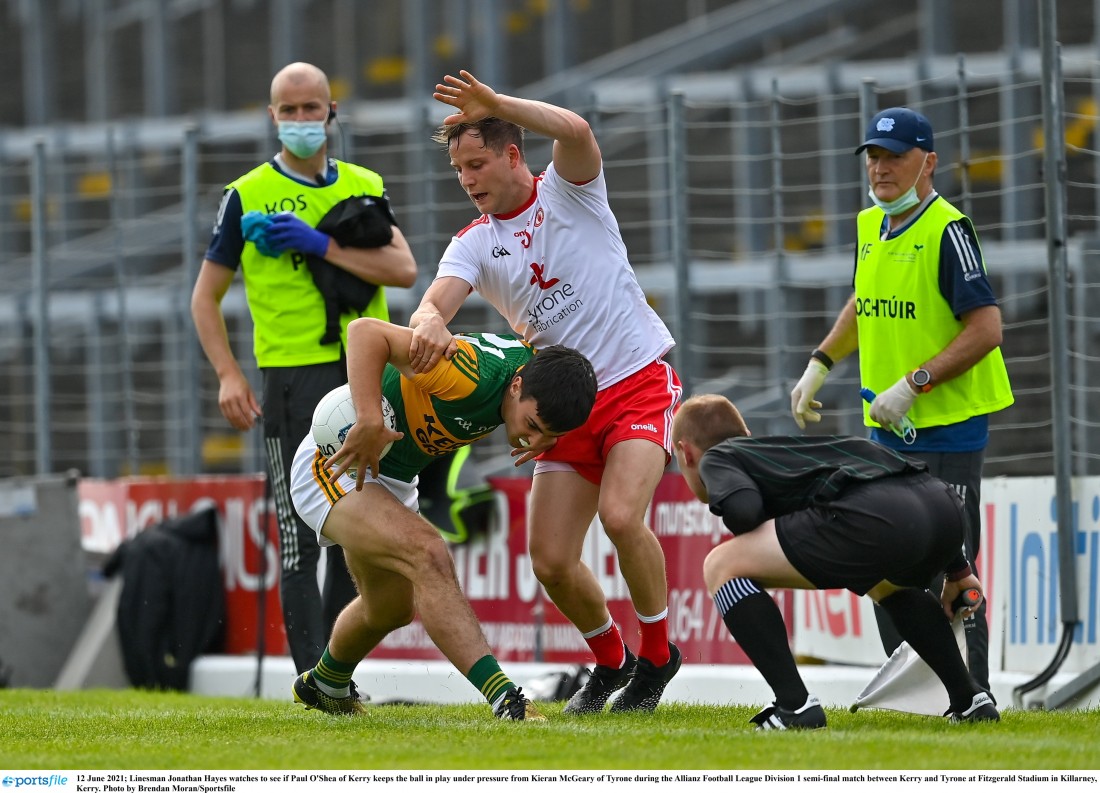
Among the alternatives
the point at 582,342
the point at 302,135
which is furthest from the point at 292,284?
the point at 582,342

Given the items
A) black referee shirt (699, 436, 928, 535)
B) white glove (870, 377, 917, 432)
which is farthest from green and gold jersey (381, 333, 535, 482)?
white glove (870, 377, 917, 432)

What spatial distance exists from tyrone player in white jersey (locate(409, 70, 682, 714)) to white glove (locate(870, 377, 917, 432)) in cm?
71

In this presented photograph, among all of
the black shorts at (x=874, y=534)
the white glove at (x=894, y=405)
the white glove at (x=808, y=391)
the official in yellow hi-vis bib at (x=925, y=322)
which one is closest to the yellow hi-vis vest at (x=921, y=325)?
the official in yellow hi-vis bib at (x=925, y=322)

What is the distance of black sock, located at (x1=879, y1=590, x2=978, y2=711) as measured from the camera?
5.50 metres

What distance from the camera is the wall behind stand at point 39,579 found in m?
10.4

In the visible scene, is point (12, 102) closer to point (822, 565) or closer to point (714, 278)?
point (714, 278)

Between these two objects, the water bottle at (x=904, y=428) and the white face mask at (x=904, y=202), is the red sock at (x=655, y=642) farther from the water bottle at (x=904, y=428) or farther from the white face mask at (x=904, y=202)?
the white face mask at (x=904, y=202)

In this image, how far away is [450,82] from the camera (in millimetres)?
5883

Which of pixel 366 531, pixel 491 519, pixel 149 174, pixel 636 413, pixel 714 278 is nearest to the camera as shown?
pixel 366 531

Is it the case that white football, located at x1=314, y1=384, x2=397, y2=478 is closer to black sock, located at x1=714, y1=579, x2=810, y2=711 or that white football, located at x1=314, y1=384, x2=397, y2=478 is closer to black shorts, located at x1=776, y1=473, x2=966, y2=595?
black sock, located at x1=714, y1=579, x2=810, y2=711

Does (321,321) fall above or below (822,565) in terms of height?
above

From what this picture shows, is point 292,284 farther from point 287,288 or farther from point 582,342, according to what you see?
point 582,342

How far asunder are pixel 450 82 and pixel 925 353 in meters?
1.87

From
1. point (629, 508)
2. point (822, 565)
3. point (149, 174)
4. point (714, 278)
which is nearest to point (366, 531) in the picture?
point (629, 508)
